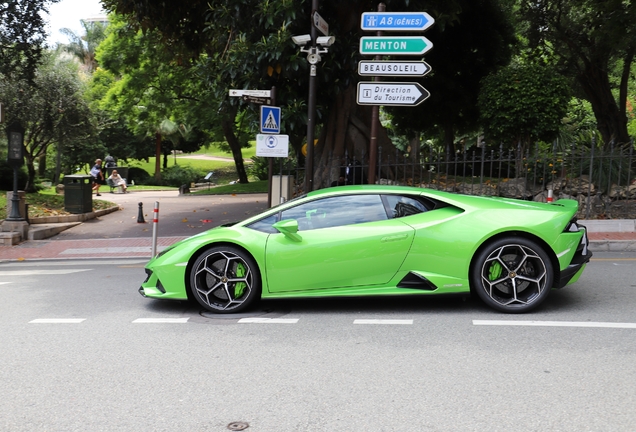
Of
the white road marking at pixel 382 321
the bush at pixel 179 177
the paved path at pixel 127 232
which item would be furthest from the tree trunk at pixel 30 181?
the bush at pixel 179 177

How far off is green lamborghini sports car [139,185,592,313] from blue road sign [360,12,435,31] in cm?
468

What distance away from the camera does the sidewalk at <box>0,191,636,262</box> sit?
37.8 feet

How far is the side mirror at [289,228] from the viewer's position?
612cm

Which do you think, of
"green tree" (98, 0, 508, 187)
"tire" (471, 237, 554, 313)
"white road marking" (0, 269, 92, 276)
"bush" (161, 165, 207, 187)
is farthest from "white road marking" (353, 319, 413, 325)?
"bush" (161, 165, 207, 187)

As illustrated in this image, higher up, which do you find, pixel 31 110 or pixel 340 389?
pixel 31 110

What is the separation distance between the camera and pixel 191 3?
16.8m

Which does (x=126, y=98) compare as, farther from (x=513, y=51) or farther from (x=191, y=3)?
(x=513, y=51)

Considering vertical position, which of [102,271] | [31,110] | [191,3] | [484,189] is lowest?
[102,271]

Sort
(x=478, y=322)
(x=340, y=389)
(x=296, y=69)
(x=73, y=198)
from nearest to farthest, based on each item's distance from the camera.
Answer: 1. (x=340, y=389)
2. (x=478, y=322)
3. (x=296, y=69)
4. (x=73, y=198)

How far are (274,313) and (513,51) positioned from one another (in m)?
18.6

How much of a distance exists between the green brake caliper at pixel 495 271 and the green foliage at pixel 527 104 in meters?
10.2

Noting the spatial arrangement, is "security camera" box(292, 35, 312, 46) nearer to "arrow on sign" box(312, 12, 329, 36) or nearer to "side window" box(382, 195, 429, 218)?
"arrow on sign" box(312, 12, 329, 36)

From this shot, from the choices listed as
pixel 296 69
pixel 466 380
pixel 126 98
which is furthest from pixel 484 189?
pixel 126 98

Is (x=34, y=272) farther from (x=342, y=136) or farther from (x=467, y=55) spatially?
(x=467, y=55)
